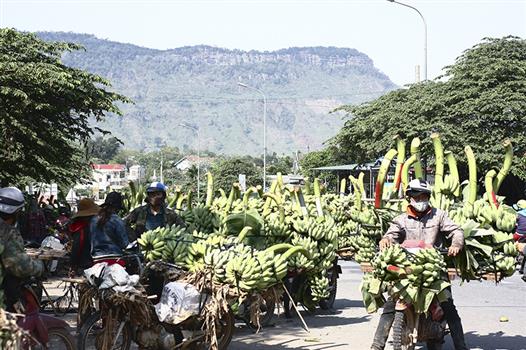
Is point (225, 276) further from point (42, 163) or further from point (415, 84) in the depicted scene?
point (415, 84)

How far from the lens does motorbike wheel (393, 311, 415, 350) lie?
24.8 feet

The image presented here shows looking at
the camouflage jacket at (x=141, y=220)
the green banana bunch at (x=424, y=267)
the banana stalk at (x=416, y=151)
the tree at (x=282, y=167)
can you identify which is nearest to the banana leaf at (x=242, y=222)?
the camouflage jacket at (x=141, y=220)

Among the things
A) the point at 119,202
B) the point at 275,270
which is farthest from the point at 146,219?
the point at 275,270

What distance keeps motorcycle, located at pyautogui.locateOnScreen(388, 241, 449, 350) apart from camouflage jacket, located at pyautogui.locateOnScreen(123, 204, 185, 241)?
3.16 m

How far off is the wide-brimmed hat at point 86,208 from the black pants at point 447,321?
136 inches

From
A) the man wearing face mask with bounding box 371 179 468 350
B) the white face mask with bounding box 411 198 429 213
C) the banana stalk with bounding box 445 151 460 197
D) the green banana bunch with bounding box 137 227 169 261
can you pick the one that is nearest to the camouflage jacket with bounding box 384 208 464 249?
the man wearing face mask with bounding box 371 179 468 350

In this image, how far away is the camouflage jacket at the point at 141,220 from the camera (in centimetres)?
1005

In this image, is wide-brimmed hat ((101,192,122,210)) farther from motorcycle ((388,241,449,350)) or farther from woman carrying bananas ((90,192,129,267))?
A: motorcycle ((388,241,449,350))

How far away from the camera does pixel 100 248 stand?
340 inches

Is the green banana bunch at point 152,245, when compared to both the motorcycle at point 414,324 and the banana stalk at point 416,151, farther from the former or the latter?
the banana stalk at point 416,151

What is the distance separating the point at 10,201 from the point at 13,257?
1.41 feet

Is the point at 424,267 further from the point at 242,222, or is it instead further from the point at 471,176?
the point at 242,222

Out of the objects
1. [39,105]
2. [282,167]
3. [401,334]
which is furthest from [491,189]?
[282,167]

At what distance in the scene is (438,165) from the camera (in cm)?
878
